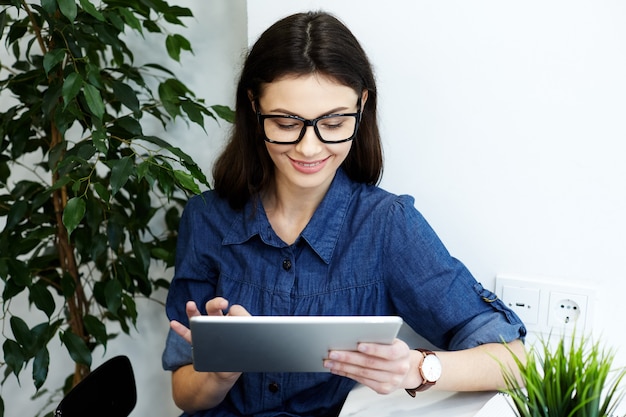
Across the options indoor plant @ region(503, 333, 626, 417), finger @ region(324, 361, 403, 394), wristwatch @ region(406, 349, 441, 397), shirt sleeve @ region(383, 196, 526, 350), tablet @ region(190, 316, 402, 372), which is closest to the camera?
indoor plant @ region(503, 333, 626, 417)

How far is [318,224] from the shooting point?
142cm

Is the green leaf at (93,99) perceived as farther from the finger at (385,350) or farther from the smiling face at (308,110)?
the finger at (385,350)

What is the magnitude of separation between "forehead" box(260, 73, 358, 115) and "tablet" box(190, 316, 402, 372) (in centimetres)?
42

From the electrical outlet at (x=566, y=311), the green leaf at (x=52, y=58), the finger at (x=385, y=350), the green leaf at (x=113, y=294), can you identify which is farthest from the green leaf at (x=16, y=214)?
the electrical outlet at (x=566, y=311)

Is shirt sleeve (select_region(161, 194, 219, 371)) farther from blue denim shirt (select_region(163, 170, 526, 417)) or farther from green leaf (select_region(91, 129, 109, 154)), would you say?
green leaf (select_region(91, 129, 109, 154))

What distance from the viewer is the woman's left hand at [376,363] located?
107 centimetres

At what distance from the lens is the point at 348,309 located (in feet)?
4.62

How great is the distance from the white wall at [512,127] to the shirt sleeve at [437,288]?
0.14 metres

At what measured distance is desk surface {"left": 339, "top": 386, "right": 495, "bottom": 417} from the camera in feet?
4.15

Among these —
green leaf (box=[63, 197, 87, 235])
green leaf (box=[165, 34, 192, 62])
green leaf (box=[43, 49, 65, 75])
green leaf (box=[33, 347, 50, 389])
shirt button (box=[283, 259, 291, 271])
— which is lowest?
green leaf (box=[33, 347, 50, 389])

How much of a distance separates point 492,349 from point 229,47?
3.47 ft

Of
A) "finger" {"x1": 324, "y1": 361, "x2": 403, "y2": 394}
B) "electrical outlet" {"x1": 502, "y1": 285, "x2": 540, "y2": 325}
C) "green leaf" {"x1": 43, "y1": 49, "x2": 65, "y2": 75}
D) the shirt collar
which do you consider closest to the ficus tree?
"green leaf" {"x1": 43, "y1": 49, "x2": 65, "y2": 75}

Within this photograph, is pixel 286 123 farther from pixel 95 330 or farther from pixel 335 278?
pixel 95 330

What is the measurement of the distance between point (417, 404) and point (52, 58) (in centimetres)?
98
